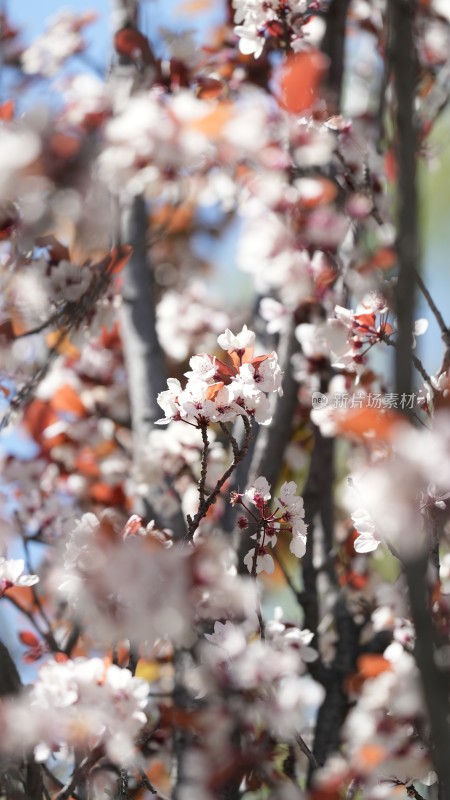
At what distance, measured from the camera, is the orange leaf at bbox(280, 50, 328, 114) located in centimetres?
121

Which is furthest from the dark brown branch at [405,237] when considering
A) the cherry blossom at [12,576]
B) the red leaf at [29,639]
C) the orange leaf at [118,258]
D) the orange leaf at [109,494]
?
the orange leaf at [109,494]

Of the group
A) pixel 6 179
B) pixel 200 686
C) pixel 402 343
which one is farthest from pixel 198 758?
pixel 6 179

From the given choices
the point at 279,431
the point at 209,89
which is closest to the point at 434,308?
the point at 279,431

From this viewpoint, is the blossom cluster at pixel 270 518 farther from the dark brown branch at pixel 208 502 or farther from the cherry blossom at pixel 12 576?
the cherry blossom at pixel 12 576

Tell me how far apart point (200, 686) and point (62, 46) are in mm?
1848

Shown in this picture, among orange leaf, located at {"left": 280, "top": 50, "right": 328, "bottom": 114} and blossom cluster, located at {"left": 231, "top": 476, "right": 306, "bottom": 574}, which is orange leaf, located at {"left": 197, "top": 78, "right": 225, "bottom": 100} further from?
blossom cluster, located at {"left": 231, "top": 476, "right": 306, "bottom": 574}

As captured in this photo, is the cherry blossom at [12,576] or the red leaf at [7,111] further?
the red leaf at [7,111]

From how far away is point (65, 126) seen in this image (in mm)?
1559

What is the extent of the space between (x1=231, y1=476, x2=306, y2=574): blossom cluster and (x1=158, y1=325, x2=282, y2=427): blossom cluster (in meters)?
0.10

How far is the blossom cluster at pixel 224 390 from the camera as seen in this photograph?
1.07 m

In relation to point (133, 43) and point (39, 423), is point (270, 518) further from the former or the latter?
point (39, 423)

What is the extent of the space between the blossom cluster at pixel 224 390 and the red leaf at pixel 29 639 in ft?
2.66

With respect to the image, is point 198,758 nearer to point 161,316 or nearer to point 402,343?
point 402,343

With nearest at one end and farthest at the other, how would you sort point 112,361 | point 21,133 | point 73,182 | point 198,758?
point 198,758 → point 21,133 → point 73,182 → point 112,361
